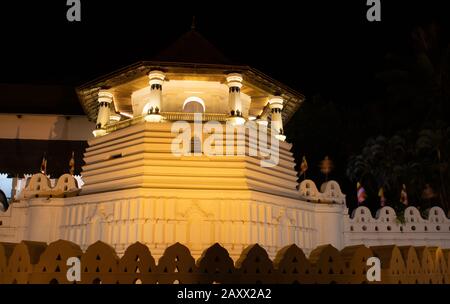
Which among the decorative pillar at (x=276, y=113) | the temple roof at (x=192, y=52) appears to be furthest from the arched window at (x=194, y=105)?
the decorative pillar at (x=276, y=113)

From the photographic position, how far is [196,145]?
50.1ft

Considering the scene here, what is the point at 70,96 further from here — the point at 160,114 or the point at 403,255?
the point at 403,255

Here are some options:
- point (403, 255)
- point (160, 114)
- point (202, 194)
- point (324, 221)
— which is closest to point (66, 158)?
point (160, 114)

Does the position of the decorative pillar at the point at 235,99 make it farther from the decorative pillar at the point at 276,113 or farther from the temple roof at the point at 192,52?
the decorative pillar at the point at 276,113

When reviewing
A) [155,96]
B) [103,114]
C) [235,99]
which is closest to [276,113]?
[235,99]

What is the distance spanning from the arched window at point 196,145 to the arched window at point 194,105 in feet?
6.91

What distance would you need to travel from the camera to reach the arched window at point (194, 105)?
56.4ft

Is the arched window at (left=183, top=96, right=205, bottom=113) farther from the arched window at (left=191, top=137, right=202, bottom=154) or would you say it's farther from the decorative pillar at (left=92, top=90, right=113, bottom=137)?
the decorative pillar at (left=92, top=90, right=113, bottom=137)

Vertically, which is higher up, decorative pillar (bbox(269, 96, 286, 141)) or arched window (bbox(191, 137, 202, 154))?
decorative pillar (bbox(269, 96, 286, 141))

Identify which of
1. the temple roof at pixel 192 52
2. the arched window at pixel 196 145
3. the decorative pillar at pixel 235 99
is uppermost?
the temple roof at pixel 192 52

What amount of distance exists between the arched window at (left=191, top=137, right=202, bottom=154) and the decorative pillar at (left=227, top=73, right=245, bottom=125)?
127 cm

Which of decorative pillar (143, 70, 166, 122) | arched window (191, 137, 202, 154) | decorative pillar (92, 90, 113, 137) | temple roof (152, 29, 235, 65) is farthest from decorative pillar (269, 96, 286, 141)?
decorative pillar (92, 90, 113, 137)

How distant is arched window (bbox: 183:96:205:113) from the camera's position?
17.2m

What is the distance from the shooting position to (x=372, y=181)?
33.7m
